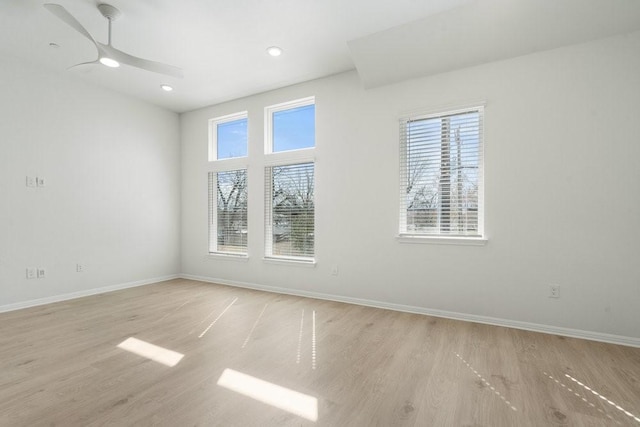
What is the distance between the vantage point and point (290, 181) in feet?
→ 15.2

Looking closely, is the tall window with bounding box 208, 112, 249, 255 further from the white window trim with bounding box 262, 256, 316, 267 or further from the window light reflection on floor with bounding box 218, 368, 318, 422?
the window light reflection on floor with bounding box 218, 368, 318, 422

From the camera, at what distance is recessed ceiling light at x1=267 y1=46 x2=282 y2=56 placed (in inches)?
139

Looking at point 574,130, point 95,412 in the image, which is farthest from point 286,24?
point 95,412

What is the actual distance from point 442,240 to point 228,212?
11.4 ft

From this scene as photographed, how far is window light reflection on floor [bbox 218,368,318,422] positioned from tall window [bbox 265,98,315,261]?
2.37 m

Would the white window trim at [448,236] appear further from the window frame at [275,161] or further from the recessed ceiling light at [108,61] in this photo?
the recessed ceiling light at [108,61]

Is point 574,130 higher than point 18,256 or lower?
higher

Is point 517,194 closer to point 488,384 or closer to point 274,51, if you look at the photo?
point 488,384

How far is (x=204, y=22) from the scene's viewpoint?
308 centimetres

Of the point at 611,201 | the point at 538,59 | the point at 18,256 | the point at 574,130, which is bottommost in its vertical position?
the point at 18,256

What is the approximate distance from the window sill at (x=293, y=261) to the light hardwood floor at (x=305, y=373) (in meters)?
0.93

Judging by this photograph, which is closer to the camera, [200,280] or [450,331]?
[450,331]

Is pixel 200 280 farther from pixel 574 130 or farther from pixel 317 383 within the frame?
pixel 574 130

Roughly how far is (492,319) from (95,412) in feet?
11.2
